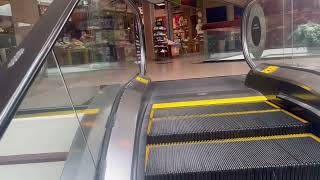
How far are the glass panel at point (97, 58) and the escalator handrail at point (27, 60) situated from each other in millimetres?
410

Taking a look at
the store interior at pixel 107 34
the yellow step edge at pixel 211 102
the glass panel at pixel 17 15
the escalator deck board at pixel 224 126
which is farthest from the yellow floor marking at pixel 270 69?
the glass panel at pixel 17 15

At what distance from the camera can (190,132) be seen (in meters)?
2.52

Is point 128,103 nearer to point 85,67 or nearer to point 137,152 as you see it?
point 137,152

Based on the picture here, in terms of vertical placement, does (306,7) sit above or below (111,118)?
above

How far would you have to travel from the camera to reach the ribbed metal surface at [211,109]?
3.12 meters

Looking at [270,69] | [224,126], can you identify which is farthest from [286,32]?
[224,126]

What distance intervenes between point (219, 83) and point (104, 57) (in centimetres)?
169

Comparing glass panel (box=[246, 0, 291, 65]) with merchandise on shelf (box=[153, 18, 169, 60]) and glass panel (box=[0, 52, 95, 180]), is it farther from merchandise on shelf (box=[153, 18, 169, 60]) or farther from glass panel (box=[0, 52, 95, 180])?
merchandise on shelf (box=[153, 18, 169, 60])

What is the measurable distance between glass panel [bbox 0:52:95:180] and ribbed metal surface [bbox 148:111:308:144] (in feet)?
2.12

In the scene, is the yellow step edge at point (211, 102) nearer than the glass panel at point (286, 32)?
Yes

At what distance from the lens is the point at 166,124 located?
2.76 meters

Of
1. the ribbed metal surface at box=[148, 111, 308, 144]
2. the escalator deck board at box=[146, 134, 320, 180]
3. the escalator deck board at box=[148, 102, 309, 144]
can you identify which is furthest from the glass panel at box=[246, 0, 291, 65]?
the escalator deck board at box=[146, 134, 320, 180]

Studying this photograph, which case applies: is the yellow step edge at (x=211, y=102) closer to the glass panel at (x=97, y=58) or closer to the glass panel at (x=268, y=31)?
the glass panel at (x=97, y=58)

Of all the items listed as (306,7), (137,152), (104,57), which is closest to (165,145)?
(137,152)
